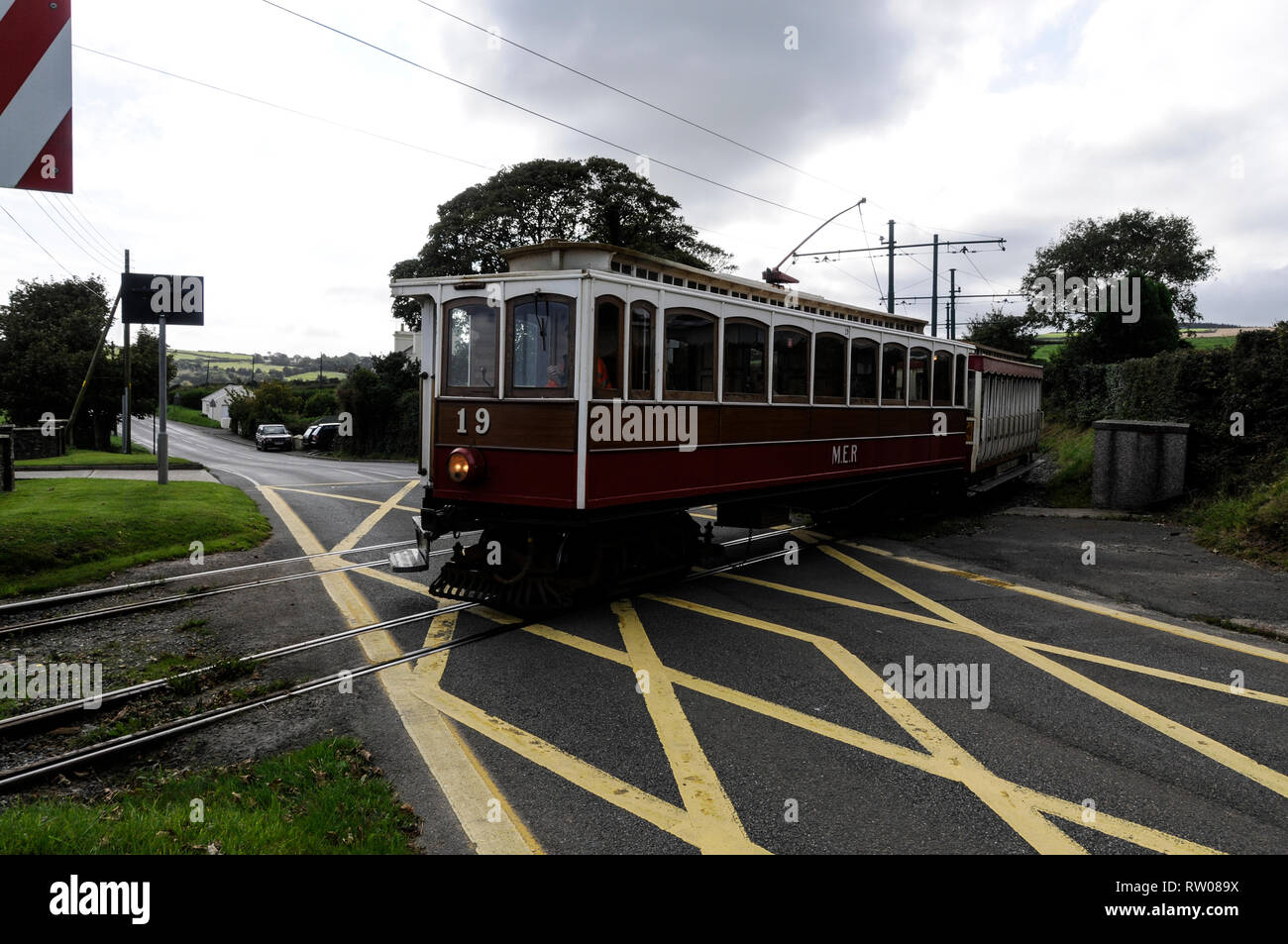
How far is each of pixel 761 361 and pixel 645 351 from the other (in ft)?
7.28

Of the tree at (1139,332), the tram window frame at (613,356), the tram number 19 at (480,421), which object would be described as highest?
the tree at (1139,332)

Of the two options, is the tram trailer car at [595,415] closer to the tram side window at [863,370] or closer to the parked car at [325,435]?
the tram side window at [863,370]

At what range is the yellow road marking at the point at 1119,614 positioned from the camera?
22.9 feet

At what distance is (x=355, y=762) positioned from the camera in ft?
15.1

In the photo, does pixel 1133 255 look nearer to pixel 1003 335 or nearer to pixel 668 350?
pixel 1003 335

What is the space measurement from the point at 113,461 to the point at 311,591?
16.6m

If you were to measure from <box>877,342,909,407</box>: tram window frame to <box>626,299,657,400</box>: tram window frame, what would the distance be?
579 cm

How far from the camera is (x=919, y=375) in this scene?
14.0m

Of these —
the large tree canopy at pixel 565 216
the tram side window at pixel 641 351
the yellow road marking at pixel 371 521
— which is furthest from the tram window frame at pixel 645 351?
the large tree canopy at pixel 565 216

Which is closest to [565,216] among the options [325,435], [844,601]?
[325,435]

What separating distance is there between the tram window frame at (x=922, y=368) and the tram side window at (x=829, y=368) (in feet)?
8.74

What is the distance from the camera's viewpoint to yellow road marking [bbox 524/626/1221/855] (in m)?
3.87

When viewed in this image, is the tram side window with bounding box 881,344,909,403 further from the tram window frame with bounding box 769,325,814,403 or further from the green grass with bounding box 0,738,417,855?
the green grass with bounding box 0,738,417,855

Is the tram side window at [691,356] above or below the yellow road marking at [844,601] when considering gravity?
above
